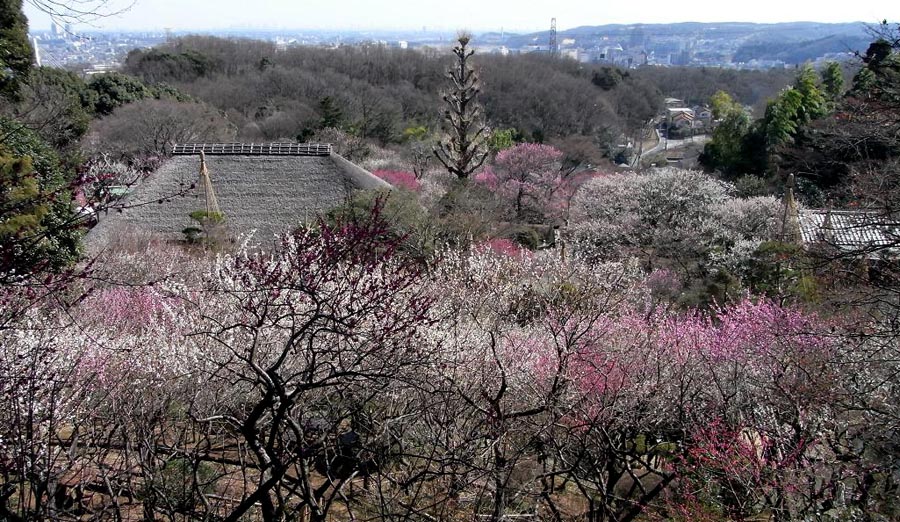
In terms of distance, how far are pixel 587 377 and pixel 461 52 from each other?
56.5 feet

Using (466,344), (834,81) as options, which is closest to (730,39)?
(834,81)

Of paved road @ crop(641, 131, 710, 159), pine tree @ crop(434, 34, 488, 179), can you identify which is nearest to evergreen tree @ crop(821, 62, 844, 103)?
pine tree @ crop(434, 34, 488, 179)

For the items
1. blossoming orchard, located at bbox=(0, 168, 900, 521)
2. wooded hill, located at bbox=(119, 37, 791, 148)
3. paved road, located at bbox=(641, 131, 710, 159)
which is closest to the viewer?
blossoming orchard, located at bbox=(0, 168, 900, 521)

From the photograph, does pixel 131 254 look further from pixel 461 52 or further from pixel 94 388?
pixel 461 52

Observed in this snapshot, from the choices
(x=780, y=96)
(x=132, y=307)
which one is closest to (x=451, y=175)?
(x=780, y=96)

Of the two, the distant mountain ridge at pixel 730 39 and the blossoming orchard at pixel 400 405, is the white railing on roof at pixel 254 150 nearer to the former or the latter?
the blossoming orchard at pixel 400 405

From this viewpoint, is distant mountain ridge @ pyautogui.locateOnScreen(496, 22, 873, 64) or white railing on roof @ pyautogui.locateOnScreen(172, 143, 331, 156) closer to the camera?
white railing on roof @ pyautogui.locateOnScreen(172, 143, 331, 156)

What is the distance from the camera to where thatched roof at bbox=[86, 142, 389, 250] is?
594 inches

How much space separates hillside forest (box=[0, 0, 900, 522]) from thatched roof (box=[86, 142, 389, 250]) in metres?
0.68

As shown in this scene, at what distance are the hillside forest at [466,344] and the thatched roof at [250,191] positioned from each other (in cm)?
68

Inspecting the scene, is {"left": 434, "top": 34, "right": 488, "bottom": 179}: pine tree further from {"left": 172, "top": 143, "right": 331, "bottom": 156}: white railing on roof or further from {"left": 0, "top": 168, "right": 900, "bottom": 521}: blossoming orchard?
{"left": 0, "top": 168, "right": 900, "bottom": 521}: blossoming orchard

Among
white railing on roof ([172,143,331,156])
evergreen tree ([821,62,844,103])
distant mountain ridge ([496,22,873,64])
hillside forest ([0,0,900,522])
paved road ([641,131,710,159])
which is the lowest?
paved road ([641,131,710,159])

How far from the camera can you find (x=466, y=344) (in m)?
7.71

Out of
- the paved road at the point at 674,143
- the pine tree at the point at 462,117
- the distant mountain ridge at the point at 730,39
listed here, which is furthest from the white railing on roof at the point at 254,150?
the distant mountain ridge at the point at 730,39
